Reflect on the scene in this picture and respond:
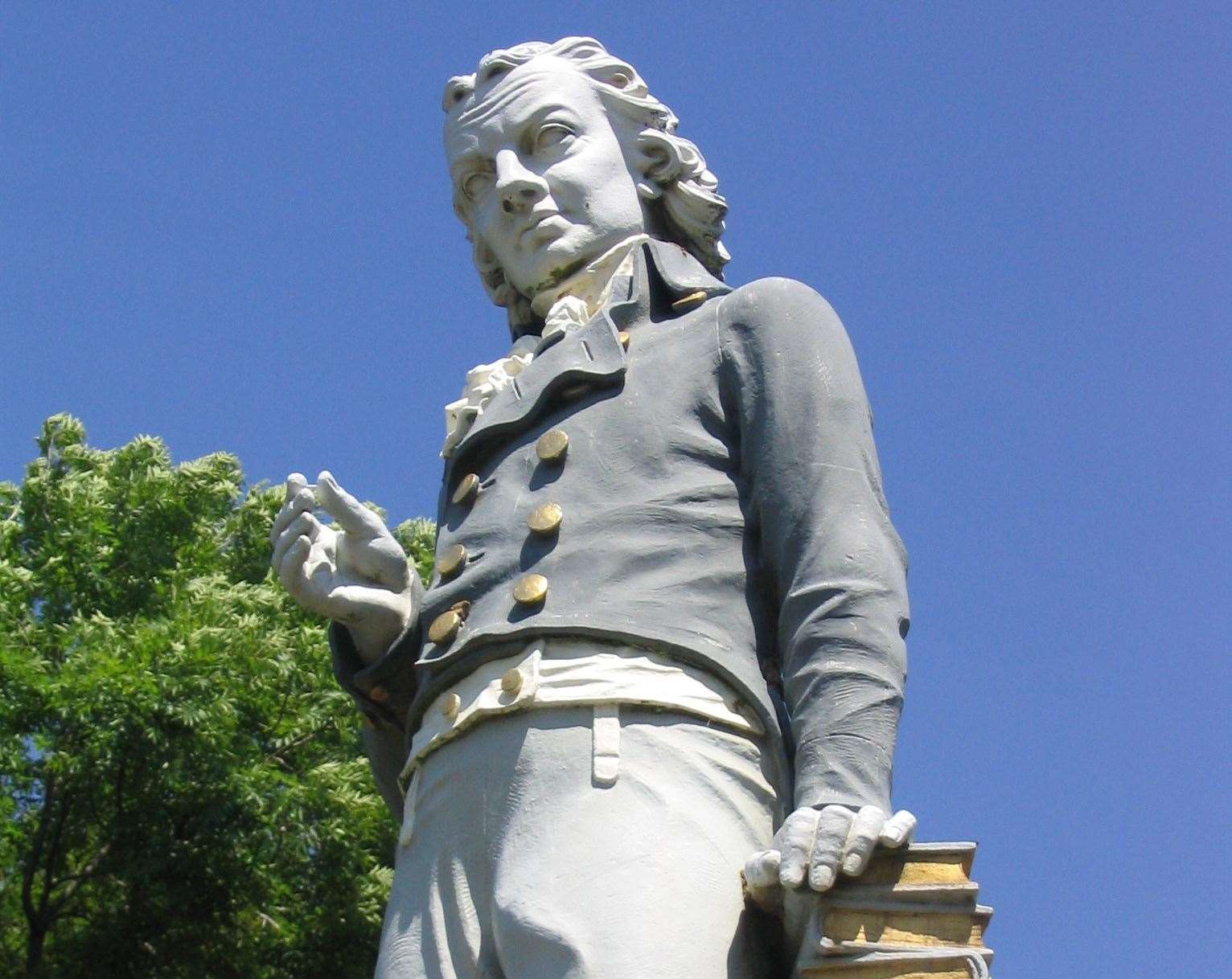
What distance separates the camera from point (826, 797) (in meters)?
4.92

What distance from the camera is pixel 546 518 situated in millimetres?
5543

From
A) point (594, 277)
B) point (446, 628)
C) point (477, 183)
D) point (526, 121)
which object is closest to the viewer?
point (446, 628)

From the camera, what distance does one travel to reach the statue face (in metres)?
6.49

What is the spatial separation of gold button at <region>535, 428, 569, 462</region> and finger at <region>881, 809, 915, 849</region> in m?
1.40

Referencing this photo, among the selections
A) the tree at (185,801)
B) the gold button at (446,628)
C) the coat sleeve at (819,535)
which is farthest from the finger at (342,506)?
the tree at (185,801)

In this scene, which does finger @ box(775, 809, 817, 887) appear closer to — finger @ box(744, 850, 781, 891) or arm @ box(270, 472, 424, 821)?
finger @ box(744, 850, 781, 891)

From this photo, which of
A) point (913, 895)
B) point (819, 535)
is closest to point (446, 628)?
point (819, 535)

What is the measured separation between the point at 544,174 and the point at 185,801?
392 inches

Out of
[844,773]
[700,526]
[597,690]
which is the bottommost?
[844,773]

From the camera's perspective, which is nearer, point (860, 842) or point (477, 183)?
point (860, 842)

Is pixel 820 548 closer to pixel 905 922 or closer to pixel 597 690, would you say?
pixel 597 690

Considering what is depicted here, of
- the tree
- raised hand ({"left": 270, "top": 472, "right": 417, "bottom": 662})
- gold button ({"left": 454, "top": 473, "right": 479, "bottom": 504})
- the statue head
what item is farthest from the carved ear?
the tree

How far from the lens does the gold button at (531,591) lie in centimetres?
535

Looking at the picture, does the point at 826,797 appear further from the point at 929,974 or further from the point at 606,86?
the point at 606,86
